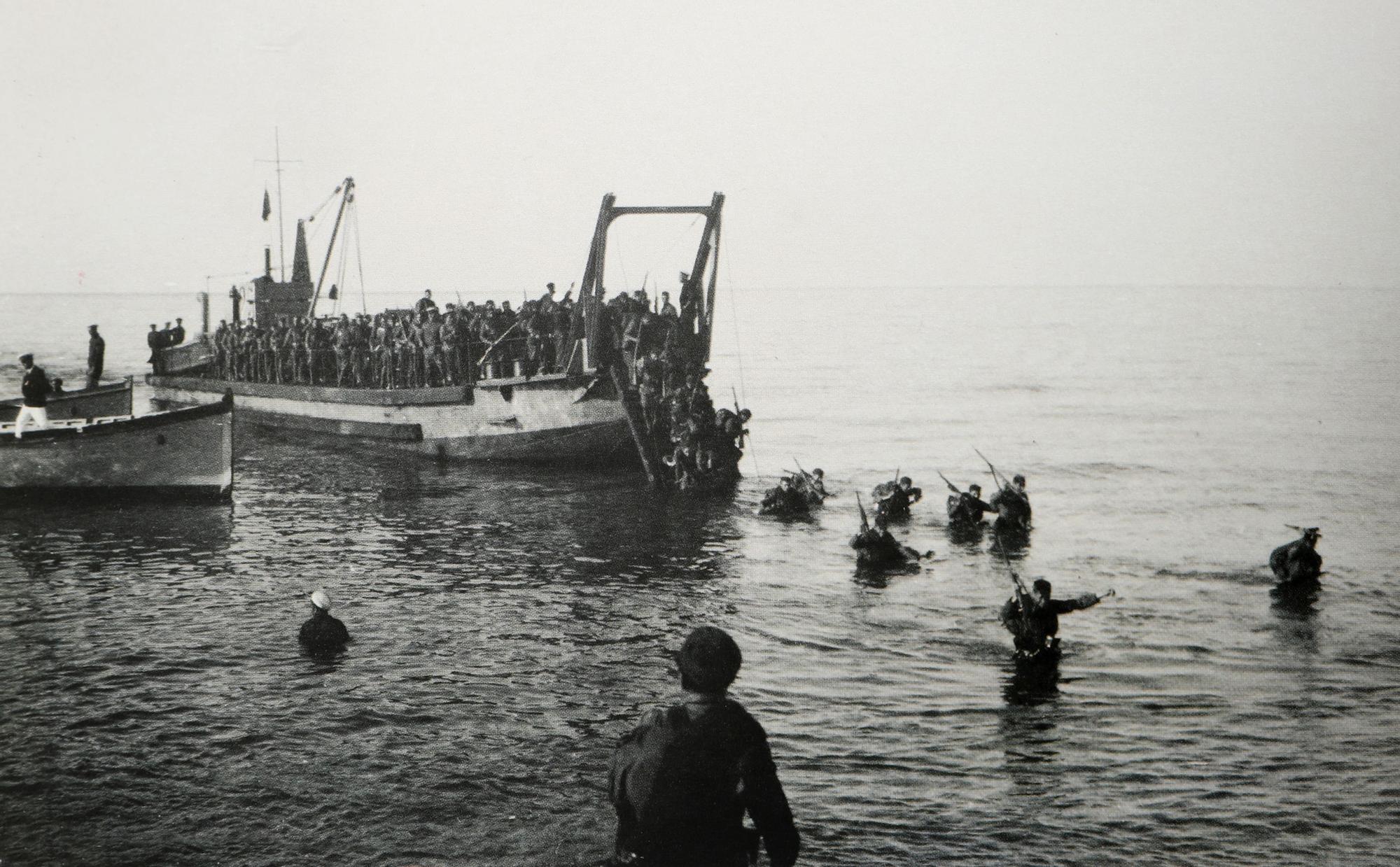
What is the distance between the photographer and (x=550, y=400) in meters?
26.5

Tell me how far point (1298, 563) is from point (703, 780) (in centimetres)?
1454

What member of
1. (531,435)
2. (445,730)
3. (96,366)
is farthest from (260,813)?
(96,366)

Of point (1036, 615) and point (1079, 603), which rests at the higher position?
point (1079, 603)

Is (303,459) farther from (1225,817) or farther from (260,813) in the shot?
(1225,817)

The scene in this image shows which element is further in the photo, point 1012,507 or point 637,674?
point 1012,507

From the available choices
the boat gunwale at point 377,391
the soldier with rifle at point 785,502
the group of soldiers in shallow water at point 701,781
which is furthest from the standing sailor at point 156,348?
the group of soldiers in shallow water at point 701,781

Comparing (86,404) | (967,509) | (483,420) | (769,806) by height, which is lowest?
(967,509)

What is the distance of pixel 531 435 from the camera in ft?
89.0

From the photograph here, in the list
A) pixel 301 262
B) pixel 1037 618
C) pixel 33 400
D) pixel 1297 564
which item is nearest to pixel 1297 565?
pixel 1297 564

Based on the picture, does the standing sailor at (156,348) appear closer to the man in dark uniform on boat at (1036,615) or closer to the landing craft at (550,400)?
the landing craft at (550,400)

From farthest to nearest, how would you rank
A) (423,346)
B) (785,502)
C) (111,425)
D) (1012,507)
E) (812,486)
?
(423,346), (812,486), (785,502), (111,425), (1012,507)

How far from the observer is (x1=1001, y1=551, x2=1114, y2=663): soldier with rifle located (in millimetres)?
11719

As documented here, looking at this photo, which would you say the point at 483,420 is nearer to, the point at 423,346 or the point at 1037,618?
the point at 423,346

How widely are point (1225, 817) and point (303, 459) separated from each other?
2570cm
